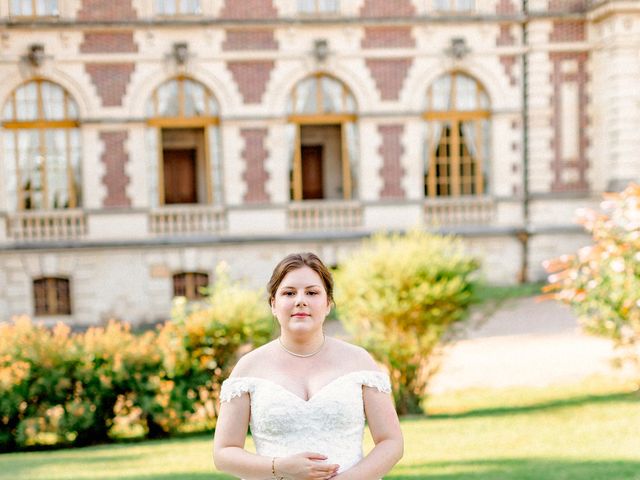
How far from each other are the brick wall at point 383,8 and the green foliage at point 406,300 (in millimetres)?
10031

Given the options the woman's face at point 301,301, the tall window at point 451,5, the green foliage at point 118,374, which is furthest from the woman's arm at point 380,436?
the tall window at point 451,5

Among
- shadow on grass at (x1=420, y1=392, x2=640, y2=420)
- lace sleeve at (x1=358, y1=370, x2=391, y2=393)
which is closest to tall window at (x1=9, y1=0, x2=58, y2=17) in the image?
shadow on grass at (x1=420, y1=392, x2=640, y2=420)

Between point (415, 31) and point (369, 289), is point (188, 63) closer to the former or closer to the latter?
point (415, 31)

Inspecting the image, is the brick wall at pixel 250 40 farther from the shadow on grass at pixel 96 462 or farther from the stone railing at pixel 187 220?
the shadow on grass at pixel 96 462

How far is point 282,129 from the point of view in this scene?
18.1 meters

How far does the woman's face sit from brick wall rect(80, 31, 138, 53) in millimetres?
15634

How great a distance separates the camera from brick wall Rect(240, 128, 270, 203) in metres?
18.0

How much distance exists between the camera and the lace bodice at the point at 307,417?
9.64 ft

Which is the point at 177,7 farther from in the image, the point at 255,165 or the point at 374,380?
the point at 374,380

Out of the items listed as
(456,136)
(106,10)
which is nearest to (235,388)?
(106,10)

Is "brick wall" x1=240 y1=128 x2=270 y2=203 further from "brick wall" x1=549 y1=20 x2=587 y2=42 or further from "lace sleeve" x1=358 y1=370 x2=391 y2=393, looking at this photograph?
"lace sleeve" x1=358 y1=370 x2=391 y2=393

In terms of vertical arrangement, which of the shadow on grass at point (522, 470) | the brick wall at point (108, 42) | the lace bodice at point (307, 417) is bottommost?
the shadow on grass at point (522, 470)

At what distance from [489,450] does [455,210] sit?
38.9 ft

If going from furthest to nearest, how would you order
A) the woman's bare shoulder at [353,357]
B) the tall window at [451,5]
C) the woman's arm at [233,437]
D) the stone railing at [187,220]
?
the tall window at [451,5], the stone railing at [187,220], the woman's bare shoulder at [353,357], the woman's arm at [233,437]
